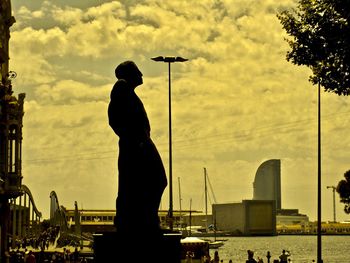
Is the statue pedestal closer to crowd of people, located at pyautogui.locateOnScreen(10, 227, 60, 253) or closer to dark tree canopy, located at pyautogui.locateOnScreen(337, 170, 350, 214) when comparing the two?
dark tree canopy, located at pyautogui.locateOnScreen(337, 170, 350, 214)

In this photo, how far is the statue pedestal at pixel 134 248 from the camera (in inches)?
583

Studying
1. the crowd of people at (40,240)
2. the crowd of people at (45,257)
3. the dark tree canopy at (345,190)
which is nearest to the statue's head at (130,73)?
the crowd of people at (45,257)

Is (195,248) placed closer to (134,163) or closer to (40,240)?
(40,240)

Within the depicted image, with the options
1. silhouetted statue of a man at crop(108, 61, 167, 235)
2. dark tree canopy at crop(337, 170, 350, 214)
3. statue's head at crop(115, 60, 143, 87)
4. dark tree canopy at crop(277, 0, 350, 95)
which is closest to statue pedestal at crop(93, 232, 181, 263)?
silhouetted statue of a man at crop(108, 61, 167, 235)

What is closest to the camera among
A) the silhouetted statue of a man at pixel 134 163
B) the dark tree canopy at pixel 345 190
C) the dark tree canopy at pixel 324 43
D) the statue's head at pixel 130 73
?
the silhouetted statue of a man at pixel 134 163

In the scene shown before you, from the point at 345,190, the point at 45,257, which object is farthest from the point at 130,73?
the point at 45,257

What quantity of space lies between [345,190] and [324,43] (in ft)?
80.3

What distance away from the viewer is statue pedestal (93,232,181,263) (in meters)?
14.8

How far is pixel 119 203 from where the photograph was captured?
51.1ft

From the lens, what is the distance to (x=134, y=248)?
14.9 metres

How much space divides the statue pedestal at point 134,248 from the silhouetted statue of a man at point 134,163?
0.22m

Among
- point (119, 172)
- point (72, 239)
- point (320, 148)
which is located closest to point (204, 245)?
point (320, 148)

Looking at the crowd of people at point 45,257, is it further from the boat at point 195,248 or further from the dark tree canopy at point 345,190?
the dark tree canopy at point 345,190

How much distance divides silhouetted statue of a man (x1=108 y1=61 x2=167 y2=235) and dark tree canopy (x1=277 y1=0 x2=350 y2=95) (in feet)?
29.6
